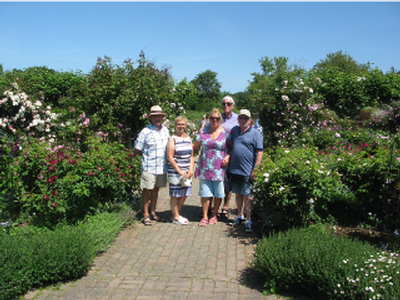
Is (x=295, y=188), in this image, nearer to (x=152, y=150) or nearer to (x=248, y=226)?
(x=248, y=226)

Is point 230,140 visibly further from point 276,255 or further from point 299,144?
point 299,144

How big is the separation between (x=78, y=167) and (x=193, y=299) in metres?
2.47

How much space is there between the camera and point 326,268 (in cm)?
311

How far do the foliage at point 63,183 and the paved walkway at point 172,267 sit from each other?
27.4 inches

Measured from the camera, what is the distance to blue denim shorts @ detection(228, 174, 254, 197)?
16.6 ft

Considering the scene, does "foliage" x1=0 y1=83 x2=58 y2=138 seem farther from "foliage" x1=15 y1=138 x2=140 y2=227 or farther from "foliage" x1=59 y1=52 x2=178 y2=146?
"foliage" x1=15 y1=138 x2=140 y2=227

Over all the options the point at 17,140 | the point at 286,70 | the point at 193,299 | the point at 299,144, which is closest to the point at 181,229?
the point at 193,299

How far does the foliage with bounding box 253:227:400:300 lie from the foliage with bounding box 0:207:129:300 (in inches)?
71.6

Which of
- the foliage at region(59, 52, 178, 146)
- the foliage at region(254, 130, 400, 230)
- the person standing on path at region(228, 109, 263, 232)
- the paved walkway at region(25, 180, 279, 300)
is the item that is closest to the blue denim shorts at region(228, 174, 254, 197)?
the person standing on path at region(228, 109, 263, 232)

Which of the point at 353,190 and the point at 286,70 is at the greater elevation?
the point at 286,70

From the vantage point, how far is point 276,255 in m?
3.44

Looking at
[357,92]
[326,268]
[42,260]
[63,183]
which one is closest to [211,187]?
[63,183]

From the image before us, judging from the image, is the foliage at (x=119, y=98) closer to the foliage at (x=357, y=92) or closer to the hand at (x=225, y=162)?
the hand at (x=225, y=162)

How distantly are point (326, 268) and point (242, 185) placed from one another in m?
2.14
